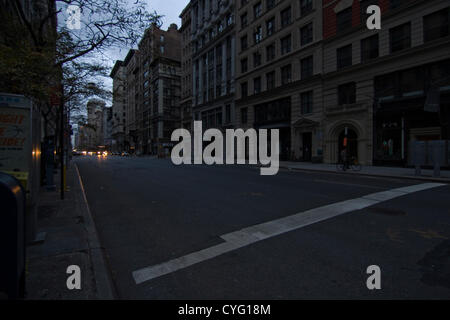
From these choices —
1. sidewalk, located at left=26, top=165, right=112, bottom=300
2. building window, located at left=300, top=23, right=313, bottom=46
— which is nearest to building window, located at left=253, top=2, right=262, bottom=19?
building window, located at left=300, top=23, right=313, bottom=46

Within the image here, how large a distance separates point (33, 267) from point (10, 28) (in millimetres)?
8380

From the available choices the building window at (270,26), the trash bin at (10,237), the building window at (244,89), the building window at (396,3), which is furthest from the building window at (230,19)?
the trash bin at (10,237)

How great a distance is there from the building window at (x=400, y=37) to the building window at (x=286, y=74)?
1090 centimetres

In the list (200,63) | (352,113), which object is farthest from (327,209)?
(200,63)

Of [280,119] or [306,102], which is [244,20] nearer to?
[280,119]

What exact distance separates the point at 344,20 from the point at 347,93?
747 centimetres

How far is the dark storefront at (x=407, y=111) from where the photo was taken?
58.1 ft

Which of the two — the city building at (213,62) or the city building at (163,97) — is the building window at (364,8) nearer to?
the city building at (213,62)

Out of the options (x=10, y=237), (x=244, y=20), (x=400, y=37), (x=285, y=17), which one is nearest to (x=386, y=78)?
(x=400, y=37)

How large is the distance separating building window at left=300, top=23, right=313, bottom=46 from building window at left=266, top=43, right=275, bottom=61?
444 centimetres

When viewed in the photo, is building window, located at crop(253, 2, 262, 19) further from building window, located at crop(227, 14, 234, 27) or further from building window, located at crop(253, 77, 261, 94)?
building window, located at crop(253, 77, 261, 94)

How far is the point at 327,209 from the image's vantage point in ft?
21.3
